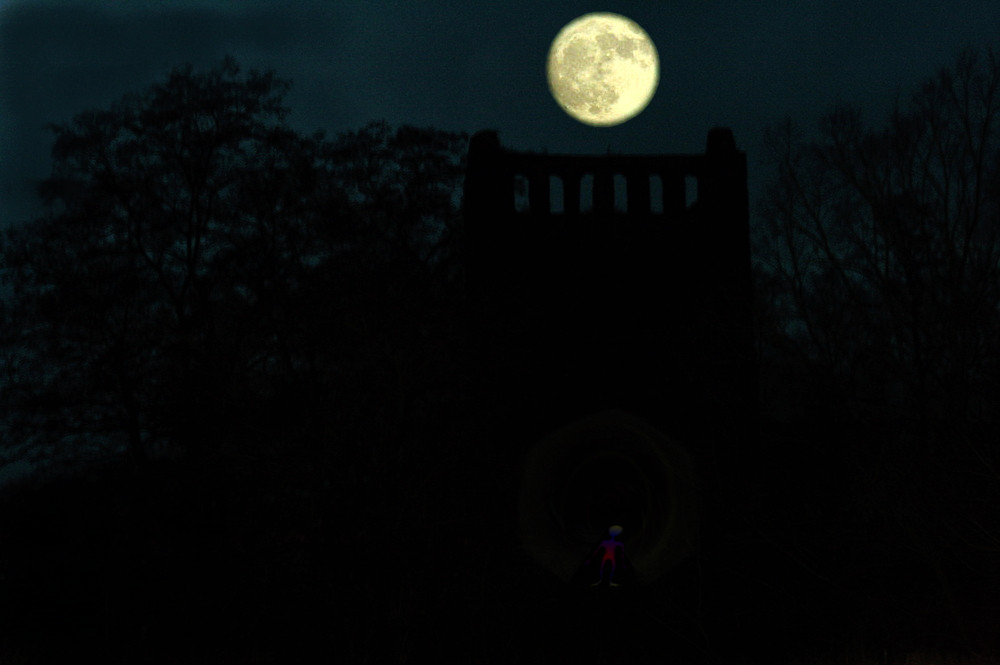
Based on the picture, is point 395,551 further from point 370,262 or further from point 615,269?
point 615,269

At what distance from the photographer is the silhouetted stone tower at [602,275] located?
3005 cm

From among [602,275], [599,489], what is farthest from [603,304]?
[599,489]

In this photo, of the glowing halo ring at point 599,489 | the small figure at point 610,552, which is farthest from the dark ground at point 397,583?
the small figure at point 610,552

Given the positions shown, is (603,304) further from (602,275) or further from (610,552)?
(610,552)

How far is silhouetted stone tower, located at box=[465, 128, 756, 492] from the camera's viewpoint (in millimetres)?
30047

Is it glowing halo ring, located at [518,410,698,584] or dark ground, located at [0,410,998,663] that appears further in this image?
glowing halo ring, located at [518,410,698,584]

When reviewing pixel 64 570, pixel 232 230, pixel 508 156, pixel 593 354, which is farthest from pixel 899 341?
pixel 64 570

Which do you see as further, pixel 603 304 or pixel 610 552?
pixel 603 304

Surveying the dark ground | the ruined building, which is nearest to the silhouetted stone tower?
the ruined building

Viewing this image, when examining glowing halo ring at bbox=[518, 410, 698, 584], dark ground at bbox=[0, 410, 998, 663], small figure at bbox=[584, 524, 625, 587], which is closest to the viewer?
dark ground at bbox=[0, 410, 998, 663]

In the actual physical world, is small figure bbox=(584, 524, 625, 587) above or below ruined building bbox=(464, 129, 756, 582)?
below

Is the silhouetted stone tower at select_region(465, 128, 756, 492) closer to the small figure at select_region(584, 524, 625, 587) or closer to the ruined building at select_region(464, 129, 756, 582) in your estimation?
the ruined building at select_region(464, 129, 756, 582)

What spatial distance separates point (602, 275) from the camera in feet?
100

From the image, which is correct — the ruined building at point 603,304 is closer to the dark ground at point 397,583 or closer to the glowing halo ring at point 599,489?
the glowing halo ring at point 599,489
